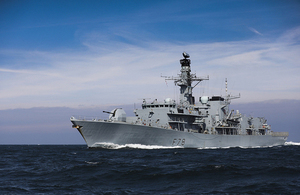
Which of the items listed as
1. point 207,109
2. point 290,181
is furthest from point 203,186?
point 207,109

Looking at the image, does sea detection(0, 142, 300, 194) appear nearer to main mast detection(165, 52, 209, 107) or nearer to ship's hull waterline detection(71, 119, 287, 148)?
ship's hull waterline detection(71, 119, 287, 148)

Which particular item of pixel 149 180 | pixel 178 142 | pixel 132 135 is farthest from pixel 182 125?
pixel 149 180

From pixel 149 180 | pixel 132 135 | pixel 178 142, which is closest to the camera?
pixel 149 180

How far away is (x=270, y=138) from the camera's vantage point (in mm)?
57375

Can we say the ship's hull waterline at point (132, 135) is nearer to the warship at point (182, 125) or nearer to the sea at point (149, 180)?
the warship at point (182, 125)

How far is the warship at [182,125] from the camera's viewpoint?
30.0m

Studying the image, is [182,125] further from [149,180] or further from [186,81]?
[149,180]

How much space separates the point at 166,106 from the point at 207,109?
38.6 feet

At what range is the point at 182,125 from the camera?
37.0 meters

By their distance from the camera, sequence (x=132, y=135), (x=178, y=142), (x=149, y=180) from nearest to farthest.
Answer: (x=149, y=180) < (x=132, y=135) < (x=178, y=142)

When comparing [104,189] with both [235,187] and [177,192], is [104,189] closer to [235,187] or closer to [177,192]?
[177,192]

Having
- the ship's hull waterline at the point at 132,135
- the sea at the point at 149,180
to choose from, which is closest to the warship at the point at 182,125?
the ship's hull waterline at the point at 132,135

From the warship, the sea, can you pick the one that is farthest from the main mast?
the sea

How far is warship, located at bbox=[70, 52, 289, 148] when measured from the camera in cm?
2995
